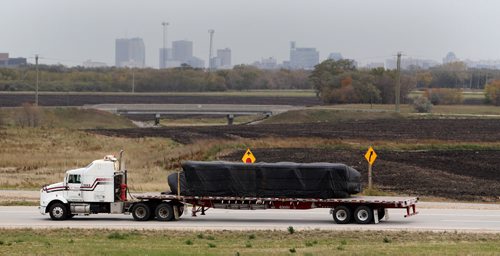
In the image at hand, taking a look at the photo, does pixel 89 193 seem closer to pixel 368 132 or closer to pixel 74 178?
pixel 74 178

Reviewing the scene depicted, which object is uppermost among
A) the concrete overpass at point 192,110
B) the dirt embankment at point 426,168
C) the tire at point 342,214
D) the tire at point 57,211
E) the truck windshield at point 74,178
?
the truck windshield at point 74,178

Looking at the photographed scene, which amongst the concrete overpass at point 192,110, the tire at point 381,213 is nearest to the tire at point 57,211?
the tire at point 381,213

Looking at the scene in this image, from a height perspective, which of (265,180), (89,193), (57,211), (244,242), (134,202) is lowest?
(57,211)

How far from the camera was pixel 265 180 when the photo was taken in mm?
36125

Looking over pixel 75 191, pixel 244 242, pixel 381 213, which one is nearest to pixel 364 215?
pixel 381 213

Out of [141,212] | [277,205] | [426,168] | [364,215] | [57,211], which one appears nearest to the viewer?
[364,215]

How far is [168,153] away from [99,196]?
123ft

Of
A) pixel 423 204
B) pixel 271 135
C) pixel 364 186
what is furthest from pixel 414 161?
pixel 271 135

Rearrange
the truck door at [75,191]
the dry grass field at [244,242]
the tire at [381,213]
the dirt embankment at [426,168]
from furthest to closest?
1. the dirt embankment at [426,168]
2. the truck door at [75,191]
3. the tire at [381,213]
4. the dry grass field at [244,242]

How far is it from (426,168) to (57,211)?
96.8 ft

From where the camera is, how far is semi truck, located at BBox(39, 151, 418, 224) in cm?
3547

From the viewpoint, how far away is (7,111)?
130m

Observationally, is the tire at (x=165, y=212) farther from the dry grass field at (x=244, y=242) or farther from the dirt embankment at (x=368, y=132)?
the dirt embankment at (x=368, y=132)

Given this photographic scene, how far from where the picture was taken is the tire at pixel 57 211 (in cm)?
3638
